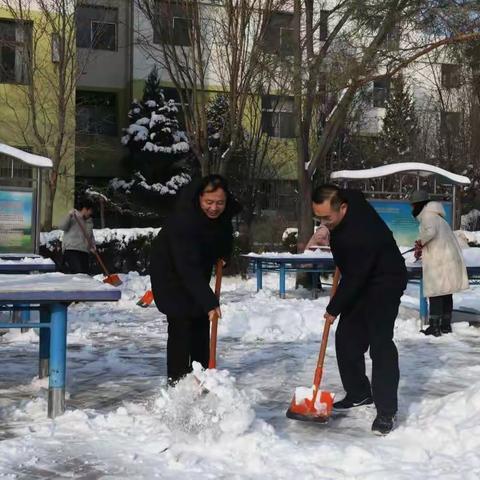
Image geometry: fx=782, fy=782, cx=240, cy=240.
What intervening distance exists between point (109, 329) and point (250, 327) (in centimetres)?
166

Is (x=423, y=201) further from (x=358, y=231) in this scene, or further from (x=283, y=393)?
(x=358, y=231)

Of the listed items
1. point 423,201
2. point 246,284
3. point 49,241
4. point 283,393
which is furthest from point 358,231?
point 49,241

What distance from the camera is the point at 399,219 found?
14.2 m

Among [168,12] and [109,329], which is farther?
[168,12]

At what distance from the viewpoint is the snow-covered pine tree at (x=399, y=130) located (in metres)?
29.0

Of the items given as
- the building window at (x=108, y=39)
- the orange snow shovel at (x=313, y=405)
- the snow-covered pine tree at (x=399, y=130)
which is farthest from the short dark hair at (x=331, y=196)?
the snow-covered pine tree at (x=399, y=130)

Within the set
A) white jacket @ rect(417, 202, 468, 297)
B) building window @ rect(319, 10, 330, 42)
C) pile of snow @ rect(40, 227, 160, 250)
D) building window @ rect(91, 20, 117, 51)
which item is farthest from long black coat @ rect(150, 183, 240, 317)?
building window @ rect(91, 20, 117, 51)

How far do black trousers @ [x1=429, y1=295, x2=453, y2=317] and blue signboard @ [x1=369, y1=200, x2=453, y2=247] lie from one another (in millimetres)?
5299

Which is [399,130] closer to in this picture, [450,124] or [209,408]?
[450,124]

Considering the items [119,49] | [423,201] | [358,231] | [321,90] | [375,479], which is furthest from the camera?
[119,49]

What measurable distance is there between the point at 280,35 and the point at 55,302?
11220mm

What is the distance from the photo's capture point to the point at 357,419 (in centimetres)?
496

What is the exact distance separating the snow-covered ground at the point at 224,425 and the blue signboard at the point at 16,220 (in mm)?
5488

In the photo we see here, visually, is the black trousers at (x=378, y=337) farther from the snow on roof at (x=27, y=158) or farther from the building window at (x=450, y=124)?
the building window at (x=450, y=124)
